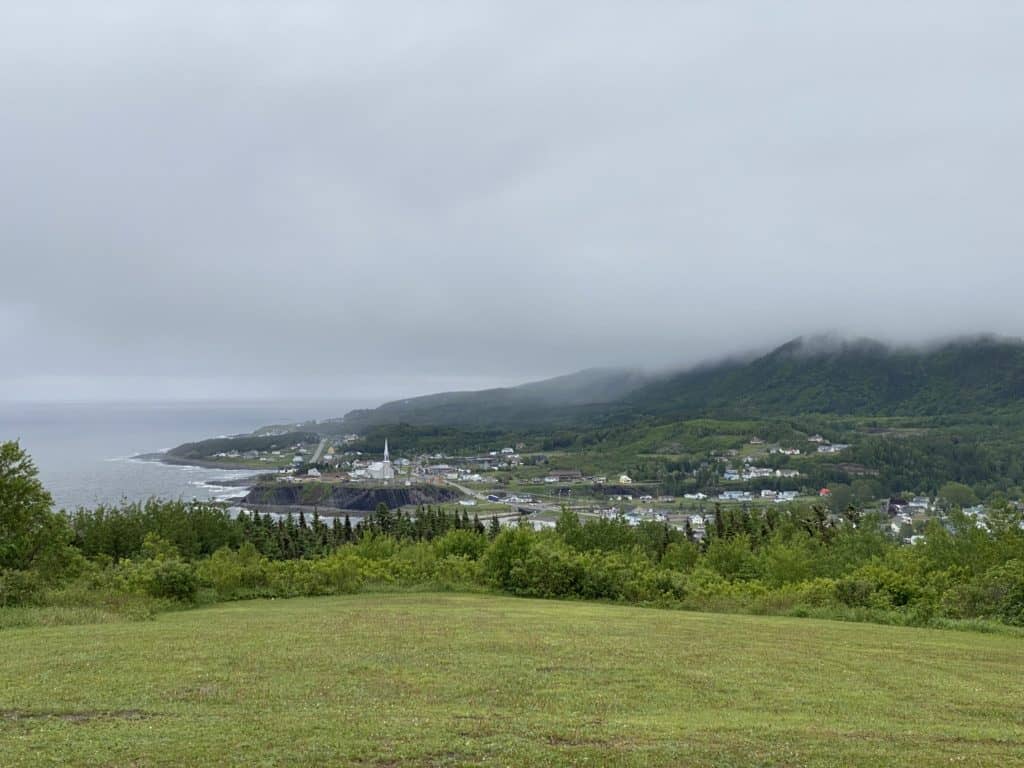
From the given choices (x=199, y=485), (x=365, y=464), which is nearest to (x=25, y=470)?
(x=199, y=485)

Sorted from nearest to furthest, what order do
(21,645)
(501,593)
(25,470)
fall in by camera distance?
1. (21,645)
2. (25,470)
3. (501,593)

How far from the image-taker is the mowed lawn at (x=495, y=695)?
811 centimetres

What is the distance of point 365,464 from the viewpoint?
172 meters

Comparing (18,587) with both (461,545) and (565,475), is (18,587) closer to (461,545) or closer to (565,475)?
(461,545)

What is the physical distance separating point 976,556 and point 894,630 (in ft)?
57.8

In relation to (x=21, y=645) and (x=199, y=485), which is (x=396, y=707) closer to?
(x=21, y=645)

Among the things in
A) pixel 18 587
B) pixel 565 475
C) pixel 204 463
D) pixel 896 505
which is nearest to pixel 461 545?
pixel 18 587

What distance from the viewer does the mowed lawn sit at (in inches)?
319

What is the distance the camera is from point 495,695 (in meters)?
10.9

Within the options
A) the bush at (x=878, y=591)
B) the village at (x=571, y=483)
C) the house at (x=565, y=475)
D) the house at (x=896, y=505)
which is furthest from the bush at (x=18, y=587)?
the house at (x=565, y=475)

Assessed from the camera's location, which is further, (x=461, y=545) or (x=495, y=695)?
(x=461, y=545)

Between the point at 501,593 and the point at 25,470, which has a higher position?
the point at 25,470

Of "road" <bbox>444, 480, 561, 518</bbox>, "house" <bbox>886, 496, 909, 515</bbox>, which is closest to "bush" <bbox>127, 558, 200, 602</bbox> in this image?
"road" <bbox>444, 480, 561, 518</bbox>

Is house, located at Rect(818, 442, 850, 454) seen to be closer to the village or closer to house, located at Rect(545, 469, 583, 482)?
the village
